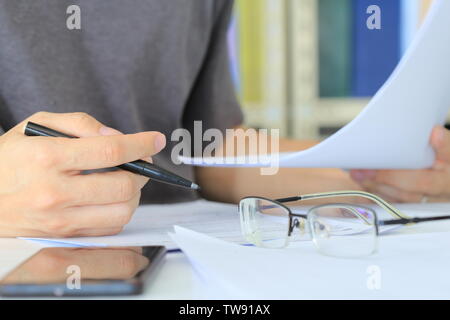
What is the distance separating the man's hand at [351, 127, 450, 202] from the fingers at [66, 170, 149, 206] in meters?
0.37

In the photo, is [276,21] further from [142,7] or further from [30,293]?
[30,293]

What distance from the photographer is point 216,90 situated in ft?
2.98

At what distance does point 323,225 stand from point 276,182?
41cm

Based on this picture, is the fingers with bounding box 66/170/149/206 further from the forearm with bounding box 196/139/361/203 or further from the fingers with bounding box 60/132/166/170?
the forearm with bounding box 196/139/361/203

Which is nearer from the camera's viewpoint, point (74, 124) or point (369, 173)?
point (74, 124)

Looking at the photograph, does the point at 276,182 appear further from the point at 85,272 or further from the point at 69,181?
the point at 85,272

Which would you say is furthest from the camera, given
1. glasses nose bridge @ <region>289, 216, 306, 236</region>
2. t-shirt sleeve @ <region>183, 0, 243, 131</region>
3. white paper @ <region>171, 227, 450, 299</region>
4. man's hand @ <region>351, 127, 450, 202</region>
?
t-shirt sleeve @ <region>183, 0, 243, 131</region>

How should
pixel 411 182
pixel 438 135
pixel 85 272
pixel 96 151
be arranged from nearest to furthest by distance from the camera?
1. pixel 85 272
2. pixel 96 151
3. pixel 438 135
4. pixel 411 182

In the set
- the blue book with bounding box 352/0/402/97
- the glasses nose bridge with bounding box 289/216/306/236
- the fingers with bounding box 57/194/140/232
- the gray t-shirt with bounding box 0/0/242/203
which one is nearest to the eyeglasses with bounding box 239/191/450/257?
the glasses nose bridge with bounding box 289/216/306/236

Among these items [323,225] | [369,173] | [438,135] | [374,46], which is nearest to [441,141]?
[438,135]

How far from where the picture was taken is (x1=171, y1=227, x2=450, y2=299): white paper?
278 mm

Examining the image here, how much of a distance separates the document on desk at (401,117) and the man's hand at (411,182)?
0.13m

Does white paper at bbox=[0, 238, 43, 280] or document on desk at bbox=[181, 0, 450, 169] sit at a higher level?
document on desk at bbox=[181, 0, 450, 169]

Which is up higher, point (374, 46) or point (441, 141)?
point (374, 46)
